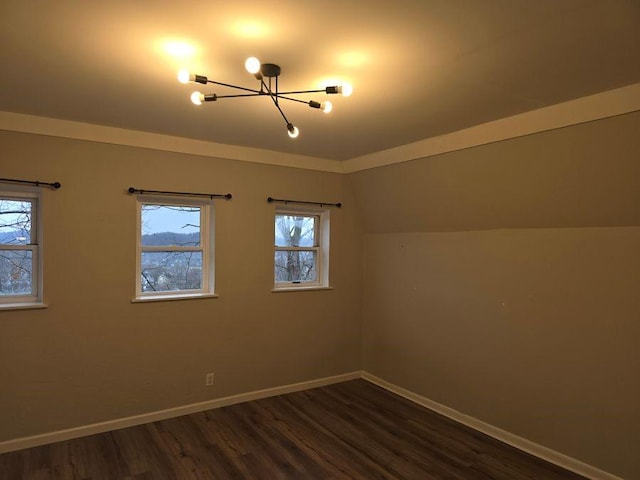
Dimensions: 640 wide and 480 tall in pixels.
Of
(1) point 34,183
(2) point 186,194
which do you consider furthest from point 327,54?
(1) point 34,183

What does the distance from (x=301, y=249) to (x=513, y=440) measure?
2.61 metres

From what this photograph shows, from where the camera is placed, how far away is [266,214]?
4.14 meters

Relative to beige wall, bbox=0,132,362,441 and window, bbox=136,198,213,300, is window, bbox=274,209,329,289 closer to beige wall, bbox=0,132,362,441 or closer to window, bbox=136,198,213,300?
beige wall, bbox=0,132,362,441

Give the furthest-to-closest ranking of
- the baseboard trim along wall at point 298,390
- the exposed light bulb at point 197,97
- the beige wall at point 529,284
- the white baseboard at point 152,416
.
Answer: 1. the white baseboard at point 152,416
2. the baseboard trim along wall at point 298,390
3. the beige wall at point 529,284
4. the exposed light bulb at point 197,97

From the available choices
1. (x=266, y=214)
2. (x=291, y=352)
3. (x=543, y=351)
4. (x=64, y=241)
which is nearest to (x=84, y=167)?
(x=64, y=241)

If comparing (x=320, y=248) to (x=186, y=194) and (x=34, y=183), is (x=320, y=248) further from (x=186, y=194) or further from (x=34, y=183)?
(x=34, y=183)

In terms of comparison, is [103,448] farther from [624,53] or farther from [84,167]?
[624,53]

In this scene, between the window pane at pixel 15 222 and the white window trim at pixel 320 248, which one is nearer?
the window pane at pixel 15 222

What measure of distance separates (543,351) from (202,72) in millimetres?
3032

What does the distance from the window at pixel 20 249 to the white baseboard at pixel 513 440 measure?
136 inches

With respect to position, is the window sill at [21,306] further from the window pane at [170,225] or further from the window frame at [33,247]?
the window pane at [170,225]

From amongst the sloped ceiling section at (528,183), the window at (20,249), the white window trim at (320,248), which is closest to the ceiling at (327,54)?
the sloped ceiling section at (528,183)

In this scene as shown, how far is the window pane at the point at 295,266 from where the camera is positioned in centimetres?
443

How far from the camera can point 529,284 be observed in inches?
126
